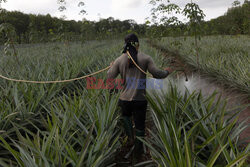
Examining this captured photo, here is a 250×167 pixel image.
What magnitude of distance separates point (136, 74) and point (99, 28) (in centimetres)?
1824

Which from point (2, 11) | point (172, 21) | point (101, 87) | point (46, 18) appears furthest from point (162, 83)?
point (46, 18)

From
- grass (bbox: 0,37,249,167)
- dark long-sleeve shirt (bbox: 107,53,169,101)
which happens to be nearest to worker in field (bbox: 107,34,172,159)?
dark long-sleeve shirt (bbox: 107,53,169,101)

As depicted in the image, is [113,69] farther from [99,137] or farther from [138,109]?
[99,137]

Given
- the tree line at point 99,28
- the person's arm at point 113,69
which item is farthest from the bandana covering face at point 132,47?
the tree line at point 99,28

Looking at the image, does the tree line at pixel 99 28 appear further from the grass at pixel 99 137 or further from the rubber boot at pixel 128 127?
the rubber boot at pixel 128 127

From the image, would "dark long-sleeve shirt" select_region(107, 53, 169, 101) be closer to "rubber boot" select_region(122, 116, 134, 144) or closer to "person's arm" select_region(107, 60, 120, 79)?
"person's arm" select_region(107, 60, 120, 79)

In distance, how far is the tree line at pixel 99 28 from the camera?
6351 mm

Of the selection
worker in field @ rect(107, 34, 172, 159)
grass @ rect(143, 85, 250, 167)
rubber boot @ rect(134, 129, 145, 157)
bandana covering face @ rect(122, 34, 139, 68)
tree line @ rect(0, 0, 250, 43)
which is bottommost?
rubber boot @ rect(134, 129, 145, 157)

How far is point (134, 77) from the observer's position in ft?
6.39

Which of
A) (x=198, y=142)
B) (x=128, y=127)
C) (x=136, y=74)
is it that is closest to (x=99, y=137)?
(x=128, y=127)

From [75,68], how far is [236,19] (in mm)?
21459

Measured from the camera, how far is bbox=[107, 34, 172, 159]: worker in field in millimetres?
1873

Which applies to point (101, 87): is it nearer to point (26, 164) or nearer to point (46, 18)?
point (26, 164)

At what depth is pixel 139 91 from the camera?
195 centimetres
